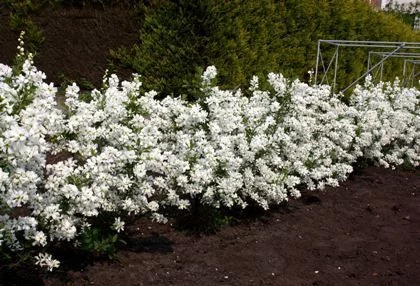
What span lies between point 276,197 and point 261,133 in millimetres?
604

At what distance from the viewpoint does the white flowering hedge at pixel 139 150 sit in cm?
287

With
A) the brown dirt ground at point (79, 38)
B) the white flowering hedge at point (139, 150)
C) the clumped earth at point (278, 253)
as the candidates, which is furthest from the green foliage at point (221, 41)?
the clumped earth at point (278, 253)

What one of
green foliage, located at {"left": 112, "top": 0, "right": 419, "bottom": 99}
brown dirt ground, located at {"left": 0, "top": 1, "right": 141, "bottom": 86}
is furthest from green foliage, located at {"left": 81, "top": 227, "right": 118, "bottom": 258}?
brown dirt ground, located at {"left": 0, "top": 1, "right": 141, "bottom": 86}

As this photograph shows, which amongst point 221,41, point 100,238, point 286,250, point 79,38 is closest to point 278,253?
point 286,250

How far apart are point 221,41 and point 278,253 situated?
349cm

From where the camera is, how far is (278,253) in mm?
4367

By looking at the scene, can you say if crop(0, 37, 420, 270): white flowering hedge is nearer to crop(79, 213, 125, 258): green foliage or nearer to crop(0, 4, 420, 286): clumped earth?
crop(79, 213, 125, 258): green foliage

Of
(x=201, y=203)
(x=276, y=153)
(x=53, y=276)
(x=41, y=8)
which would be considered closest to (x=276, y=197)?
(x=276, y=153)

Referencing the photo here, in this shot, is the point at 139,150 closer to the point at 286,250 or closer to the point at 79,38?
the point at 286,250

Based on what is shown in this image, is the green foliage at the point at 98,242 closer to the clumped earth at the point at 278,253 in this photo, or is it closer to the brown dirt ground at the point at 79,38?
the clumped earth at the point at 278,253

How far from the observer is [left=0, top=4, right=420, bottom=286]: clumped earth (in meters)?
3.71

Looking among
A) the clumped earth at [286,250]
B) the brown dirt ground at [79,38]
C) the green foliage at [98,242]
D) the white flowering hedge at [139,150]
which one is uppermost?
the brown dirt ground at [79,38]

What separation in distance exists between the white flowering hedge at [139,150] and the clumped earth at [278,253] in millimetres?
258

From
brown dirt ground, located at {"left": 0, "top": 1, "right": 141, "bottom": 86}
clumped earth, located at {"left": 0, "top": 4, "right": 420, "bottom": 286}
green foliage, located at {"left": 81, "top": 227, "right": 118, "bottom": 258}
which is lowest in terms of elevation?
clumped earth, located at {"left": 0, "top": 4, "right": 420, "bottom": 286}
